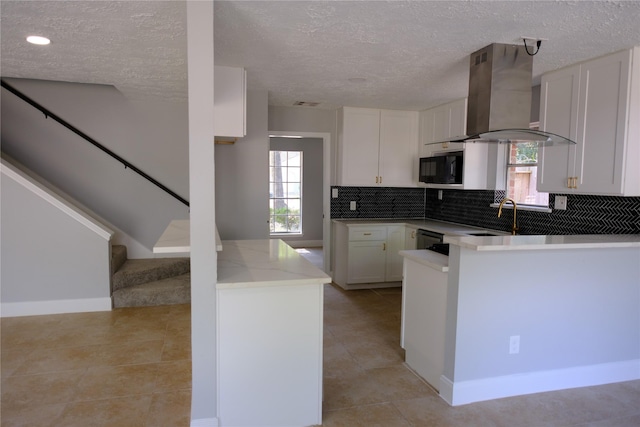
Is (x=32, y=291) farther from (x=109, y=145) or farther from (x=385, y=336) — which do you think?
(x=385, y=336)

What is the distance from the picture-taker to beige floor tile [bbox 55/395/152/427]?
2262 millimetres

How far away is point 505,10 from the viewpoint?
216 centimetres

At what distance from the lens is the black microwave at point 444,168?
4.46 m

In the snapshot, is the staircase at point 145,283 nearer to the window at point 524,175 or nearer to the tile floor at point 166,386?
the tile floor at point 166,386

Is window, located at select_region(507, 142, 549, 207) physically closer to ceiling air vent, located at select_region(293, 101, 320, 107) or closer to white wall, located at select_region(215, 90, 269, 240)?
ceiling air vent, located at select_region(293, 101, 320, 107)

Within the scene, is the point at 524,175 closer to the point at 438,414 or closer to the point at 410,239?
the point at 410,239

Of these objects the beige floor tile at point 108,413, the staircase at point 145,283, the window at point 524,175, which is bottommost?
the beige floor tile at point 108,413

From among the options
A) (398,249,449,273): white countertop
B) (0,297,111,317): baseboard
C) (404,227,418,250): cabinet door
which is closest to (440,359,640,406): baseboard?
(398,249,449,273): white countertop

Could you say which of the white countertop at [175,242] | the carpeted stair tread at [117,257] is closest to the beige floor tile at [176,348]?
the white countertop at [175,242]

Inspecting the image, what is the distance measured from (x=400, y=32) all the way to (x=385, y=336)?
2497 mm

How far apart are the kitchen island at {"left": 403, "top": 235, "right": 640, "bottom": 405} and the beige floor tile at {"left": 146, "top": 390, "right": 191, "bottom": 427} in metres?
1.60

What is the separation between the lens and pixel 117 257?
441cm

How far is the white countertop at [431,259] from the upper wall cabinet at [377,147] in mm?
2243

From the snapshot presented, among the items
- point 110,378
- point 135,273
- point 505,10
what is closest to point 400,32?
point 505,10
